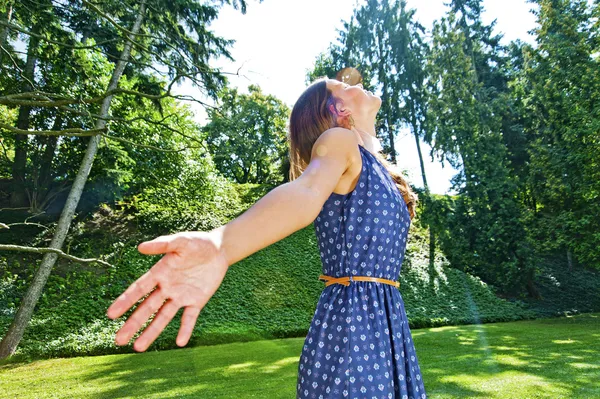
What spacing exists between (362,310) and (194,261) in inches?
28.4

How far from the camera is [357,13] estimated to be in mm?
21141

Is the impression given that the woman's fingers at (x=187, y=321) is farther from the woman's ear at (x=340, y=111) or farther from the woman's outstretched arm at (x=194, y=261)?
the woman's ear at (x=340, y=111)

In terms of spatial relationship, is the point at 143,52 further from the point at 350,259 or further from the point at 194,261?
the point at 194,261

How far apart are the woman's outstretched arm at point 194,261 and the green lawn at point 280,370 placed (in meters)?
5.02

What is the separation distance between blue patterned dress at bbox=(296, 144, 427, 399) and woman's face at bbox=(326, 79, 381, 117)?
0.91 ft

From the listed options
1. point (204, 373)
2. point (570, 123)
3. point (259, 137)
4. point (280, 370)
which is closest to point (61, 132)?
point (204, 373)

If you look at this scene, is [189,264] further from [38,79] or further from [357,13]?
[357,13]

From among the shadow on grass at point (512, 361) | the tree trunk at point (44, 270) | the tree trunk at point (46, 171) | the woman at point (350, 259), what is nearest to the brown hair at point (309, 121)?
the woman at point (350, 259)

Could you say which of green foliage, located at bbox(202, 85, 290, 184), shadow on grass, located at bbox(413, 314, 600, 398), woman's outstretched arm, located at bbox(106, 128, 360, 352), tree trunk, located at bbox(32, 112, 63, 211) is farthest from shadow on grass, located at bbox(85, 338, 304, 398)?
green foliage, located at bbox(202, 85, 290, 184)

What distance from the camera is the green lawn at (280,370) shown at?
576 cm

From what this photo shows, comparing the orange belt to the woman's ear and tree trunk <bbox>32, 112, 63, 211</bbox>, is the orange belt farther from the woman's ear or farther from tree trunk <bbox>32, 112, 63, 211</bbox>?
tree trunk <bbox>32, 112, 63, 211</bbox>

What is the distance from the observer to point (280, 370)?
713cm

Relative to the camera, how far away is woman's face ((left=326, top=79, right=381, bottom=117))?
1721mm

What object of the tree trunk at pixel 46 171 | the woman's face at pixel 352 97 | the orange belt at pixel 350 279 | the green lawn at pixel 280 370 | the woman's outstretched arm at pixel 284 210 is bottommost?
the green lawn at pixel 280 370
